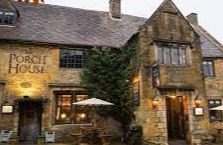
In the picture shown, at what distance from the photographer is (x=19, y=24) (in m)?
16.2

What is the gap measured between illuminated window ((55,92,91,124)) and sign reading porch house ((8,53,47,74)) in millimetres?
1991

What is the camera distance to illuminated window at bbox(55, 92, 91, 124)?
49.1 ft

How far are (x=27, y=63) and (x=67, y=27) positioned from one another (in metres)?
4.29

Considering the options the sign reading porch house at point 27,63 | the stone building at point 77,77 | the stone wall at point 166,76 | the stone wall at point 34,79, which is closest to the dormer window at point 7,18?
the stone building at point 77,77

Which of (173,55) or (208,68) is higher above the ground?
(173,55)

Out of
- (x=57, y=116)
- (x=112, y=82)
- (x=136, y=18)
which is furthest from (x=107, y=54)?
(x=136, y=18)

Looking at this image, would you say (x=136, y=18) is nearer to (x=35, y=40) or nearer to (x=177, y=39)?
(x=177, y=39)

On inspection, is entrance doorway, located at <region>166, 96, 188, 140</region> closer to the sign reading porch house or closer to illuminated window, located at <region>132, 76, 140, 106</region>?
illuminated window, located at <region>132, 76, 140, 106</region>

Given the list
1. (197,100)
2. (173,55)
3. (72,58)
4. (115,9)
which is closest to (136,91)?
(173,55)

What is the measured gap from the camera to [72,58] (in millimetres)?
15875

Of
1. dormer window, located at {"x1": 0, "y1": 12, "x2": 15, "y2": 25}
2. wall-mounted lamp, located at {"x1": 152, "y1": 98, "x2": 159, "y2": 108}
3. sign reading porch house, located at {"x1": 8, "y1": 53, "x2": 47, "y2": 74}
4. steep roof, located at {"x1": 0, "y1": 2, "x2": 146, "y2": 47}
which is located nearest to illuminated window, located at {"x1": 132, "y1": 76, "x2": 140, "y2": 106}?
wall-mounted lamp, located at {"x1": 152, "y1": 98, "x2": 159, "y2": 108}

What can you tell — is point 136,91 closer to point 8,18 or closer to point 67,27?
point 67,27

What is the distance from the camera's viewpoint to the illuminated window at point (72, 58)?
15648 mm

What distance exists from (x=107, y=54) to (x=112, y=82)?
71.9 inches
